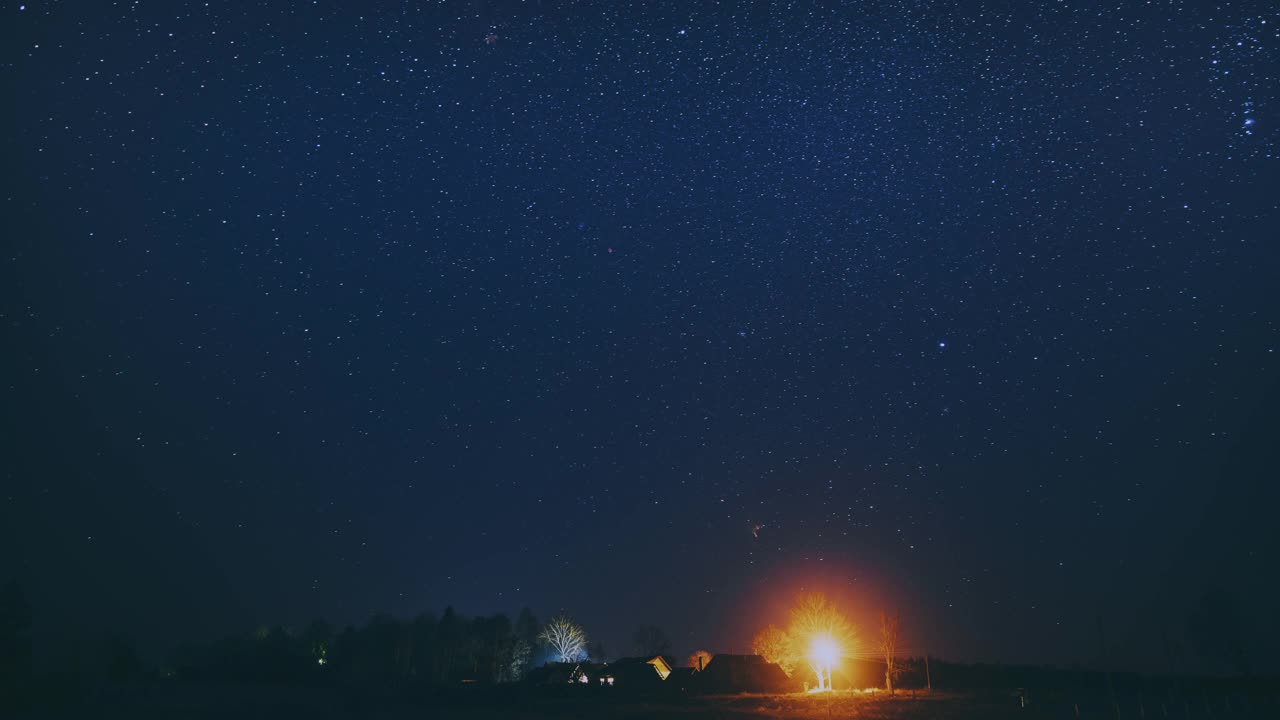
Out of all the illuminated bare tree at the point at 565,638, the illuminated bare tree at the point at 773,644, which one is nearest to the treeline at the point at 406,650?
the illuminated bare tree at the point at 565,638

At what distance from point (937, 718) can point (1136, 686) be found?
44.1 meters

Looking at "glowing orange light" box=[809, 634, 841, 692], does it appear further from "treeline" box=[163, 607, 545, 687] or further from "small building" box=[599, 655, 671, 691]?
"treeline" box=[163, 607, 545, 687]

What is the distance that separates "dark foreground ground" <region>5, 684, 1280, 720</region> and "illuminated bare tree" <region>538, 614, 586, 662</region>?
47.6m

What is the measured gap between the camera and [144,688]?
61469 mm

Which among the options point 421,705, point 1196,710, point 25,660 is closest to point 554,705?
point 421,705

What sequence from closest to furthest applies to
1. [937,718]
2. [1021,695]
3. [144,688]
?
[937,718]
[1021,695]
[144,688]

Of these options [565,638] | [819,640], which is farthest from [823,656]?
[565,638]

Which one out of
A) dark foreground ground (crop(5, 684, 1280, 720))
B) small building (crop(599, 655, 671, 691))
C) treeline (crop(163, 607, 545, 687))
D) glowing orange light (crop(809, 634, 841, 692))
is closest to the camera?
dark foreground ground (crop(5, 684, 1280, 720))

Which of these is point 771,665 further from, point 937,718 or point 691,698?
point 937,718

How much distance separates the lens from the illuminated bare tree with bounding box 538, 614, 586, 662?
104438 mm

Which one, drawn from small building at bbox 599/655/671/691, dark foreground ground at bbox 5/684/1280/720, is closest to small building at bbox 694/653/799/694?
small building at bbox 599/655/671/691

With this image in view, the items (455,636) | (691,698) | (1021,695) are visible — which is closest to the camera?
(1021,695)

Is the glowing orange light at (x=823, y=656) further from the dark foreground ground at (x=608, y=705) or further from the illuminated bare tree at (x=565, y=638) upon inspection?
the illuminated bare tree at (x=565, y=638)

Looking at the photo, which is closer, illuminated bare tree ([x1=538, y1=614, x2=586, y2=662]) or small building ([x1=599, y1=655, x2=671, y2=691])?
small building ([x1=599, y1=655, x2=671, y2=691])
